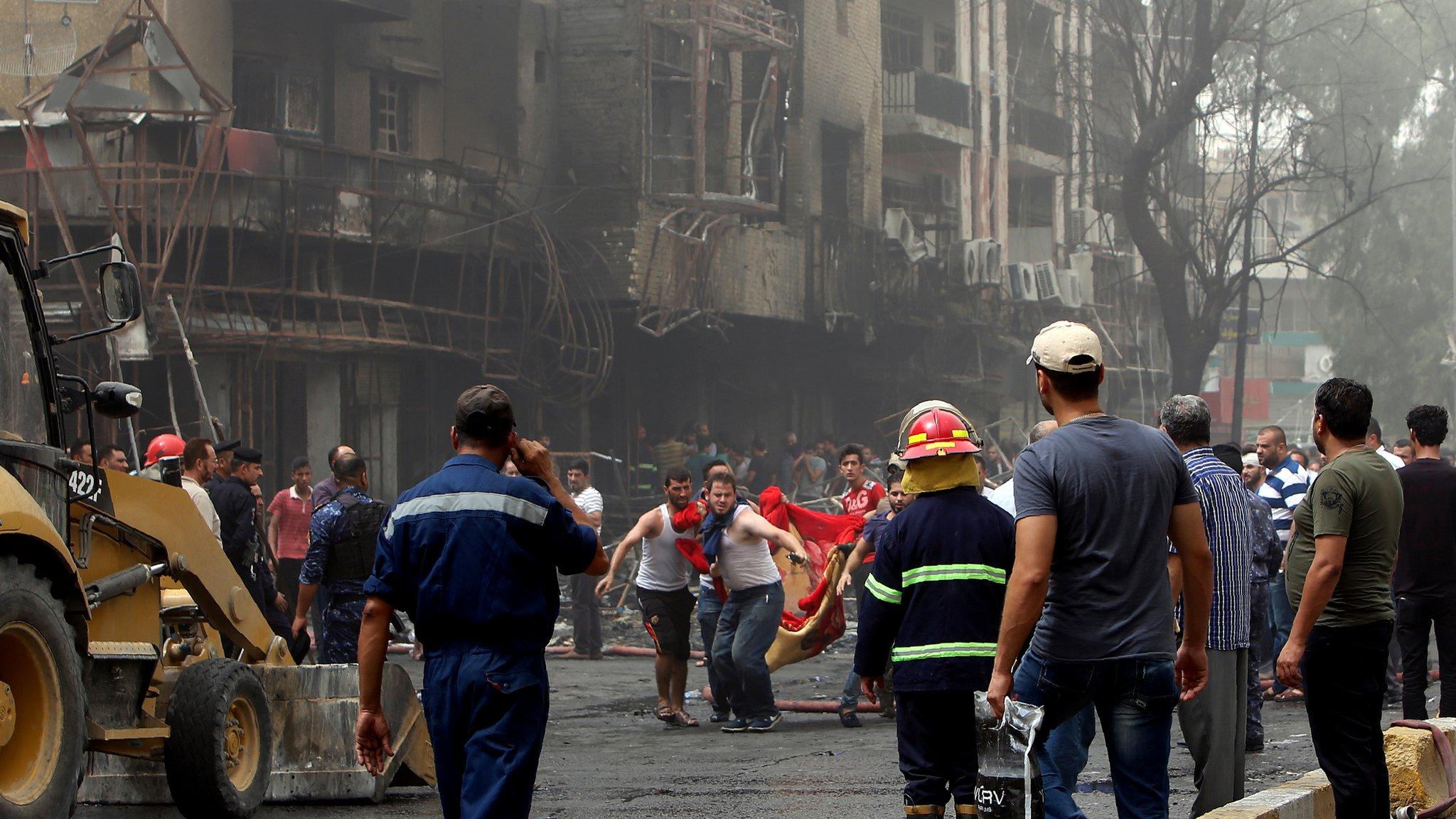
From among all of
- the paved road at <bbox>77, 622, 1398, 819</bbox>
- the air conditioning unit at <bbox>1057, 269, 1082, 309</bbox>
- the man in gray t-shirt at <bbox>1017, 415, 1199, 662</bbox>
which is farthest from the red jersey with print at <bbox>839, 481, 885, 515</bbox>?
the air conditioning unit at <bbox>1057, 269, 1082, 309</bbox>

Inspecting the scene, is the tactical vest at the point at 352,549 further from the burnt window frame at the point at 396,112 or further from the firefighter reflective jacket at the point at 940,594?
the burnt window frame at the point at 396,112

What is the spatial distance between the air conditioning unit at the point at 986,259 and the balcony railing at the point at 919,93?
2.91 m

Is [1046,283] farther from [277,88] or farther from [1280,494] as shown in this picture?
[1280,494]

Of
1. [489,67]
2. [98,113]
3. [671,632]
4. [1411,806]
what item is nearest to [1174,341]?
[489,67]

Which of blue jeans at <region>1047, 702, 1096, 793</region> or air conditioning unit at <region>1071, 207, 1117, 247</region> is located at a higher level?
air conditioning unit at <region>1071, 207, 1117, 247</region>

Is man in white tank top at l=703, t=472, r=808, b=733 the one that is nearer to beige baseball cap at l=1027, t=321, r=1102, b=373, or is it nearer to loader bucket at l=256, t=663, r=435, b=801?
loader bucket at l=256, t=663, r=435, b=801

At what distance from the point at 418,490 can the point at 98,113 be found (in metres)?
16.9

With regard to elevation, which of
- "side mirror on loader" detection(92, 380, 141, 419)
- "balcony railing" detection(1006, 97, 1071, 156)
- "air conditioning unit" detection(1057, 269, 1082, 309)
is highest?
"balcony railing" detection(1006, 97, 1071, 156)

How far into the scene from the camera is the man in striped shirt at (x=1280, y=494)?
1177 centimetres

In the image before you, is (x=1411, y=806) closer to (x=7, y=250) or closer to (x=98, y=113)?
(x=7, y=250)

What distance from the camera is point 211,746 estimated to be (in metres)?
7.28

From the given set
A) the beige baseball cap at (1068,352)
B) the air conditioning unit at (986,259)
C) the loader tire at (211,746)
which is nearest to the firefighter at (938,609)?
the beige baseball cap at (1068,352)

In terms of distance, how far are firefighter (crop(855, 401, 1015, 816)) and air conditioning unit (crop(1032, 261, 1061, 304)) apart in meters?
32.4

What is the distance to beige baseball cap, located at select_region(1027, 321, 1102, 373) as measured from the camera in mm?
4898
